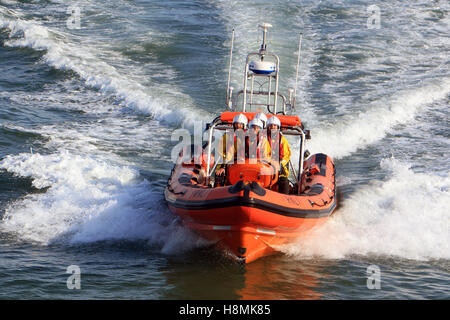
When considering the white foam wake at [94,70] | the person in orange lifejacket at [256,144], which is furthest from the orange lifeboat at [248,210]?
the white foam wake at [94,70]

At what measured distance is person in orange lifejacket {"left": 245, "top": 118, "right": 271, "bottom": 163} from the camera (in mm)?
6195

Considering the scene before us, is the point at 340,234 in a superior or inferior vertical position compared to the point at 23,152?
inferior

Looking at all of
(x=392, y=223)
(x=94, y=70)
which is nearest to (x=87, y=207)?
(x=392, y=223)

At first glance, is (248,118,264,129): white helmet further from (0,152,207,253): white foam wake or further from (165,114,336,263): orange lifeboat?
(0,152,207,253): white foam wake

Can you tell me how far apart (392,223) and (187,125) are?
468cm

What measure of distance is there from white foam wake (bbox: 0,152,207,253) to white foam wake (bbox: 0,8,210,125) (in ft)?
9.04

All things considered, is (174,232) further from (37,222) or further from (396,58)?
(396,58)

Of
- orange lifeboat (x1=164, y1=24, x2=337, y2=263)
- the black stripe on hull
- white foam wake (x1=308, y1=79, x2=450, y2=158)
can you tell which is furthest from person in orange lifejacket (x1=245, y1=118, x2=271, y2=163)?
white foam wake (x1=308, y1=79, x2=450, y2=158)

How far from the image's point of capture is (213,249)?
234 inches

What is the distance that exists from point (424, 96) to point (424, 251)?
19.9 feet

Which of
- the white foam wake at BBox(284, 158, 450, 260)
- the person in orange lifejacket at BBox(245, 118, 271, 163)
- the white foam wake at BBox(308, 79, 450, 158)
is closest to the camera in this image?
the white foam wake at BBox(284, 158, 450, 260)

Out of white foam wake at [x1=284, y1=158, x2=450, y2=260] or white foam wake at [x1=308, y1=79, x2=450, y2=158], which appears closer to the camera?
white foam wake at [x1=284, y1=158, x2=450, y2=260]

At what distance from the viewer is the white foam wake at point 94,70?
10805mm

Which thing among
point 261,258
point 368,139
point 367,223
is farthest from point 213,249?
point 368,139
